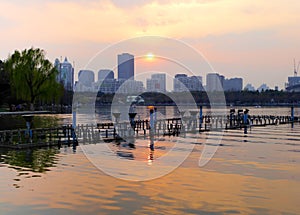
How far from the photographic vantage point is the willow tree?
6456 cm

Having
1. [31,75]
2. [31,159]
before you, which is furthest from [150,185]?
[31,75]

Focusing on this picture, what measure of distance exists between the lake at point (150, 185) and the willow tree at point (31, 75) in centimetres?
4529

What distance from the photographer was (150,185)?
44.9 ft

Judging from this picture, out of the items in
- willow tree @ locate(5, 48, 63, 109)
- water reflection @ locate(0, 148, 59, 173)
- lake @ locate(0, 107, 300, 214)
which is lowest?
lake @ locate(0, 107, 300, 214)

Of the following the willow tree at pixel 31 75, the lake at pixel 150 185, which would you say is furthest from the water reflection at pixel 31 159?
the willow tree at pixel 31 75

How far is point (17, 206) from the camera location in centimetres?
1111

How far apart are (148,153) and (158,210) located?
10.8 m

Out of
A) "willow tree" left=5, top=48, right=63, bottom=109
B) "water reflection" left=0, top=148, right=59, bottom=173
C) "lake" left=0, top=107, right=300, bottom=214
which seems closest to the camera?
"lake" left=0, top=107, right=300, bottom=214

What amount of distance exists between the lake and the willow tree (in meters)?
Result: 45.3

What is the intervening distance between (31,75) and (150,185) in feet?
182

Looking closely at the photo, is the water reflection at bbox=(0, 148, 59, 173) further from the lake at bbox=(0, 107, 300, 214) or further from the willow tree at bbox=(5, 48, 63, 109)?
the willow tree at bbox=(5, 48, 63, 109)

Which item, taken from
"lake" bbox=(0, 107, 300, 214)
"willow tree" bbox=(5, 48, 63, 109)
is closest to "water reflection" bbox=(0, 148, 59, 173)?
"lake" bbox=(0, 107, 300, 214)

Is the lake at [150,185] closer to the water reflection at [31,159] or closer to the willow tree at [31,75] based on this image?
the water reflection at [31,159]

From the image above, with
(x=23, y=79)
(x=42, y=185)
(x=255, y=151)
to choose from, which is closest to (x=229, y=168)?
(x=255, y=151)
